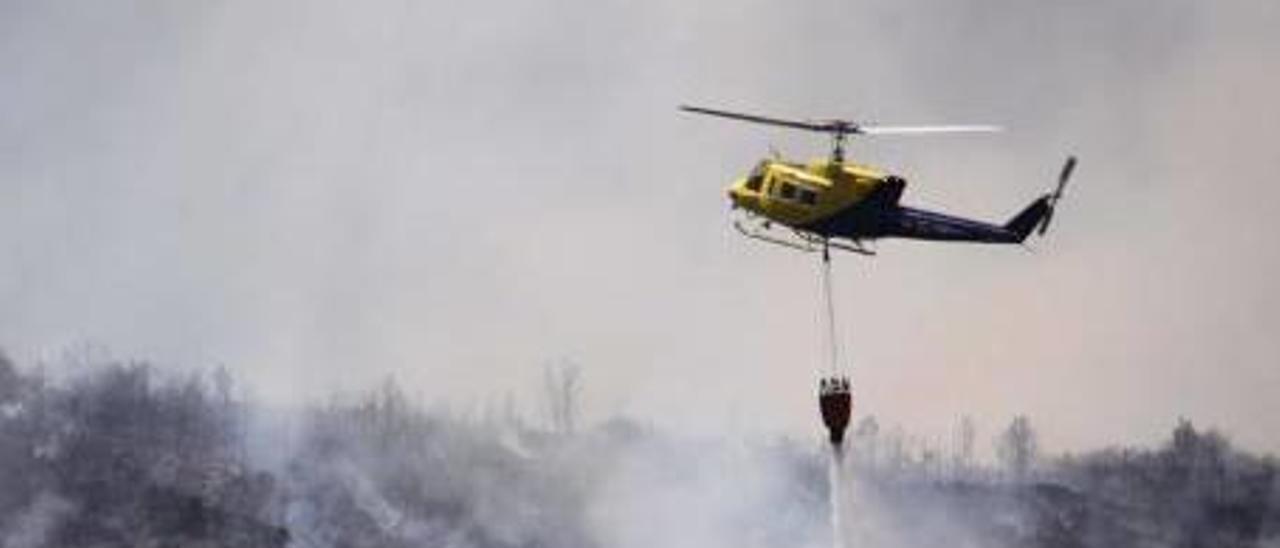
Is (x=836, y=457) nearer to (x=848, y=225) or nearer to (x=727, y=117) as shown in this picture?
(x=848, y=225)

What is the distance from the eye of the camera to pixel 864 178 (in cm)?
11138

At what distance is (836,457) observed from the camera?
362 feet

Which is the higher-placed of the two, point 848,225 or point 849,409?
point 848,225

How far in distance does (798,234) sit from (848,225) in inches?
175

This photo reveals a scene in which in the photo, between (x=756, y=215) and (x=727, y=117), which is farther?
(x=756, y=215)

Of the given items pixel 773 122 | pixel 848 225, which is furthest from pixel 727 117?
pixel 848 225

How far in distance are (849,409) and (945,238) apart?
12.4 meters

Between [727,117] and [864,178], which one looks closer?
[727,117]

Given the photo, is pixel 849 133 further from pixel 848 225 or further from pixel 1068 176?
pixel 1068 176

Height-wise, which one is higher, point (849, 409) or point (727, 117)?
point (727, 117)

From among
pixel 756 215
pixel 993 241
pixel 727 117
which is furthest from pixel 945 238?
pixel 727 117

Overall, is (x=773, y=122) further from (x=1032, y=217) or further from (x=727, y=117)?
(x=1032, y=217)

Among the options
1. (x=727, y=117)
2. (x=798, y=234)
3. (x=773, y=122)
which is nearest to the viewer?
(x=727, y=117)

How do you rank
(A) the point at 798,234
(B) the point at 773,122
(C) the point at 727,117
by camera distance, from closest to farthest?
(C) the point at 727,117
(B) the point at 773,122
(A) the point at 798,234
